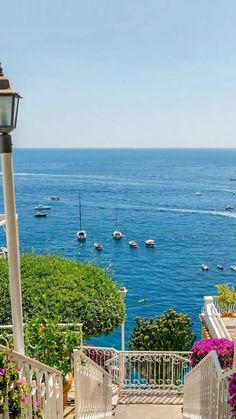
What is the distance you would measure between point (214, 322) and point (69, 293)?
467cm

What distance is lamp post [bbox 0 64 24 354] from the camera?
9.94 ft

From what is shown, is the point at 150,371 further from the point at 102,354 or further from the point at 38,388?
the point at 38,388

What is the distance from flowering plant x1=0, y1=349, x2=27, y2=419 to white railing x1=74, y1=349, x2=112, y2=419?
5.24 ft

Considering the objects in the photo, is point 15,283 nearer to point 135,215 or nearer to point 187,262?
point 187,262

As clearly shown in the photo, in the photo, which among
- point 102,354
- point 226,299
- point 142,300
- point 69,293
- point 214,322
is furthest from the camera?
point 142,300

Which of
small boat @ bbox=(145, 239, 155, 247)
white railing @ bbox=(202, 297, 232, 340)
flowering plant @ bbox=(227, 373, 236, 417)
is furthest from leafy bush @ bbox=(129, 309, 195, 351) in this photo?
small boat @ bbox=(145, 239, 155, 247)

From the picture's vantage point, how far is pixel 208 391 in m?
4.24

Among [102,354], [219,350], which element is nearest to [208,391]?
[219,350]

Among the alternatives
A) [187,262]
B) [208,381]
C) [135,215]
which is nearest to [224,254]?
[187,262]

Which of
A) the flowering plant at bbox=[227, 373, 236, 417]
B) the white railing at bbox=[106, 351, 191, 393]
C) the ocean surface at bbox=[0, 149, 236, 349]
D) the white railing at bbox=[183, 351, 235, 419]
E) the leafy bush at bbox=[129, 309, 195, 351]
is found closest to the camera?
the flowering plant at bbox=[227, 373, 236, 417]

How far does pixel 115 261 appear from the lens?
4403cm

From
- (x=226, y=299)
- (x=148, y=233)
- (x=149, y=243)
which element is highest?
(x=226, y=299)

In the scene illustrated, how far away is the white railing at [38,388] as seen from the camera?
9.85ft

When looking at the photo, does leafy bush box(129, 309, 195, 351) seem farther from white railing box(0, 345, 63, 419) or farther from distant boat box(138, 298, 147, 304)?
distant boat box(138, 298, 147, 304)
